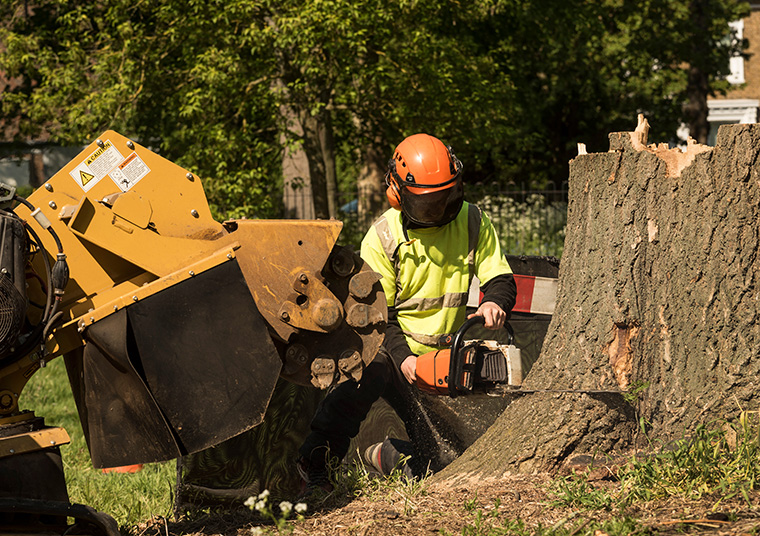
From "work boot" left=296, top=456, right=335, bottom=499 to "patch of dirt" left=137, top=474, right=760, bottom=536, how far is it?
0.78ft

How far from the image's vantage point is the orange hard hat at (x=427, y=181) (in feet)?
14.4

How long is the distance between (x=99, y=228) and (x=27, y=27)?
48.0 feet

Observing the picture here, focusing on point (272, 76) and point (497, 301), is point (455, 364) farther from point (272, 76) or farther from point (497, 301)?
point (272, 76)

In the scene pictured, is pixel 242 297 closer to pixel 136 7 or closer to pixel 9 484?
pixel 9 484

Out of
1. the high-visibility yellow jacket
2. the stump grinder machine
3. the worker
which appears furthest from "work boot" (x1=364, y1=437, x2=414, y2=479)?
the stump grinder machine

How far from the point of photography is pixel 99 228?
3.31 m

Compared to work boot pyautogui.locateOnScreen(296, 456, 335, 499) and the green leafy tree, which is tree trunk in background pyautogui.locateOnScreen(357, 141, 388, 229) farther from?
work boot pyautogui.locateOnScreen(296, 456, 335, 499)

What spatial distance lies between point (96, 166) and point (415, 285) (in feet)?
6.26

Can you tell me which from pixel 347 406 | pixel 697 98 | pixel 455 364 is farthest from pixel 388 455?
pixel 697 98

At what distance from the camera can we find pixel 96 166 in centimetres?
339

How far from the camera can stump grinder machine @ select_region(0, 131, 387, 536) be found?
10.6ft

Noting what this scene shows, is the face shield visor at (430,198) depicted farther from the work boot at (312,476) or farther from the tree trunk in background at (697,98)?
the tree trunk in background at (697,98)

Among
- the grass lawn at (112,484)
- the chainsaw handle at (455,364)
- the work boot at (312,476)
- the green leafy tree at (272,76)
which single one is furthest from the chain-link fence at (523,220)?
the chainsaw handle at (455,364)

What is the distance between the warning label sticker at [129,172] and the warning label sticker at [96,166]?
0.08 ft
